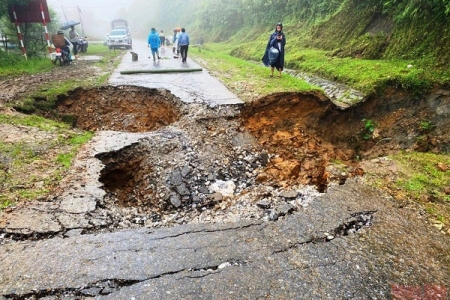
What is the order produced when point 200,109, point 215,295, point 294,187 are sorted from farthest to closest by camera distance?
point 200,109, point 294,187, point 215,295

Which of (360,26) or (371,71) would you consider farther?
(360,26)

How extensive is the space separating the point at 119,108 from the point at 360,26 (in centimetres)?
866

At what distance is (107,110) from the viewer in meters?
8.20

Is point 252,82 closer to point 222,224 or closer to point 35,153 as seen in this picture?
point 35,153

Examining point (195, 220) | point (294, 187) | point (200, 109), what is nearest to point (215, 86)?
point (200, 109)

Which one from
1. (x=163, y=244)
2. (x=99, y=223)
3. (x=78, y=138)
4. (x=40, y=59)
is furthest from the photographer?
(x=40, y=59)

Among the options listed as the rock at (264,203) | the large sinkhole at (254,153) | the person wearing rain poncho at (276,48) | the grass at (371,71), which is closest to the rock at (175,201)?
the large sinkhole at (254,153)

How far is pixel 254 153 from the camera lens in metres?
6.02

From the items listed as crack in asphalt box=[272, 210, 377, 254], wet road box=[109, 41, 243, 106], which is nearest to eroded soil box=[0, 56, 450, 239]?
wet road box=[109, 41, 243, 106]

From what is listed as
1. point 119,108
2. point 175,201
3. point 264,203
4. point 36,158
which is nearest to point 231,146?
point 175,201

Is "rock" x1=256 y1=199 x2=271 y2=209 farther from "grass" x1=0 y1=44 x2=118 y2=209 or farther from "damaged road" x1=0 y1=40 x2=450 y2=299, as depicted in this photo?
"grass" x1=0 y1=44 x2=118 y2=209

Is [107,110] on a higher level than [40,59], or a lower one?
lower

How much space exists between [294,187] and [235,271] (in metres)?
2.17

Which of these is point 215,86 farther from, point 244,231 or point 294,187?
point 244,231
